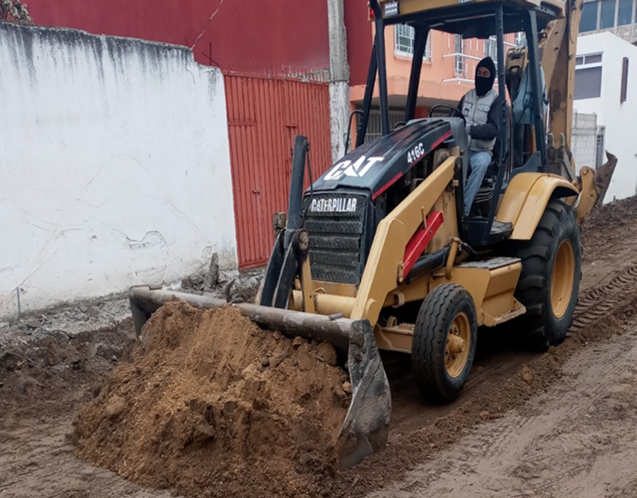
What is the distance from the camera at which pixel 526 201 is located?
5434 millimetres

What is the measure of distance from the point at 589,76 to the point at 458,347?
→ 60.5ft

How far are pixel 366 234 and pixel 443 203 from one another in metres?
0.87

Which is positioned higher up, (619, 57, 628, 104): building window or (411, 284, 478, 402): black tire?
(619, 57, 628, 104): building window

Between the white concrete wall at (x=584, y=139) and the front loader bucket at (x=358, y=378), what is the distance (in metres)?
14.8

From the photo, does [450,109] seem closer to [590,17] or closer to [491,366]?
[491,366]

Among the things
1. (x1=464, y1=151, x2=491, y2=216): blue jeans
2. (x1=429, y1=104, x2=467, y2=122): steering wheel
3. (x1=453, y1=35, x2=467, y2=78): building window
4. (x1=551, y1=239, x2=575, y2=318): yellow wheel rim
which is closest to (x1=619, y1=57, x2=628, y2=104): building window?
(x1=453, y1=35, x2=467, y2=78): building window

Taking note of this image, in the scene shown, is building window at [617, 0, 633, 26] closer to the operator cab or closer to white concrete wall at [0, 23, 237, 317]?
the operator cab

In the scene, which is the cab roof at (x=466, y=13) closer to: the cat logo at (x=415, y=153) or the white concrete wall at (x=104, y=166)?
the cat logo at (x=415, y=153)

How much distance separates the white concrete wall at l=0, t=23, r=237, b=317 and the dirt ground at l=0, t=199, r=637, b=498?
26.9 inches

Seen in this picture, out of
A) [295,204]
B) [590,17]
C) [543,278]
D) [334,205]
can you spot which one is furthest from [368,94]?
[590,17]

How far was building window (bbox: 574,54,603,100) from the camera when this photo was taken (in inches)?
767

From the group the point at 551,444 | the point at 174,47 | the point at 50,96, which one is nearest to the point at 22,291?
the point at 50,96

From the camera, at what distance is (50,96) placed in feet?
21.1

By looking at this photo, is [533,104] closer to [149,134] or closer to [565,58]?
[565,58]
